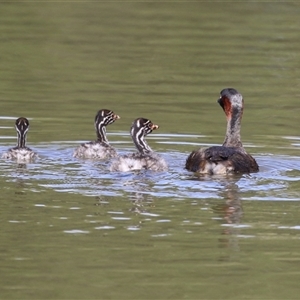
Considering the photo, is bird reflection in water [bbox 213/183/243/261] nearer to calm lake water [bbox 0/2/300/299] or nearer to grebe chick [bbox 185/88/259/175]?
calm lake water [bbox 0/2/300/299]

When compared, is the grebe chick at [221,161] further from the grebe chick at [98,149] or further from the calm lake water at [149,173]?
the grebe chick at [98,149]

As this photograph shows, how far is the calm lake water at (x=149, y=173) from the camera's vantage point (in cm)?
817

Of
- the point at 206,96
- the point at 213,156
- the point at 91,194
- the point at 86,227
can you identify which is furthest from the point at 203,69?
the point at 86,227

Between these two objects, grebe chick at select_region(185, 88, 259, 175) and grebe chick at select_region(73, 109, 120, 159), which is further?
grebe chick at select_region(73, 109, 120, 159)

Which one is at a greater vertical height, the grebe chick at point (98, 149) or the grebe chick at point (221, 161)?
the grebe chick at point (98, 149)

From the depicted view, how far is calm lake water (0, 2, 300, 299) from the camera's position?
8172mm

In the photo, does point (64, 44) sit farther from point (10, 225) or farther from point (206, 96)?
point (10, 225)

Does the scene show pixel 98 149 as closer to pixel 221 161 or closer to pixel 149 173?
pixel 149 173

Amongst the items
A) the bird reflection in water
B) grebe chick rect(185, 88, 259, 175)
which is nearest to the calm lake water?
the bird reflection in water

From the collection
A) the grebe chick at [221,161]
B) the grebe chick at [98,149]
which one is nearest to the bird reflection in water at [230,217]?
the grebe chick at [221,161]

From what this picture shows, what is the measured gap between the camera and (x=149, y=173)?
1160 cm

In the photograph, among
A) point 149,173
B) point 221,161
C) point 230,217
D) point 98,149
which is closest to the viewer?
point 230,217

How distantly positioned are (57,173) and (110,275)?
3.62 m

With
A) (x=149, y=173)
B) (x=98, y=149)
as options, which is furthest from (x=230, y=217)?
(x=98, y=149)
